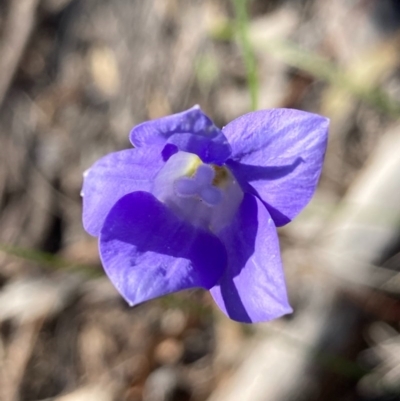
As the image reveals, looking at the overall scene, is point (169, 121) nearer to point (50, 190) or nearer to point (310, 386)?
point (310, 386)

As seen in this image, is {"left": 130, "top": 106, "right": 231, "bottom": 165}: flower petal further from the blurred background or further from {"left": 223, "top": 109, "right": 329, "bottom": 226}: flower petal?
the blurred background

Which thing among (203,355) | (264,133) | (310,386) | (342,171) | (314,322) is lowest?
(203,355)

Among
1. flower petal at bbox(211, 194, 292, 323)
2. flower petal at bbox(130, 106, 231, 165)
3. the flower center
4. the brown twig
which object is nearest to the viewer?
flower petal at bbox(130, 106, 231, 165)

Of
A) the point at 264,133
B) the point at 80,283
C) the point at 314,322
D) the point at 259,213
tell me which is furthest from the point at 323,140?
the point at 80,283

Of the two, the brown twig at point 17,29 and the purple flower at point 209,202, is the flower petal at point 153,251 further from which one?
the brown twig at point 17,29

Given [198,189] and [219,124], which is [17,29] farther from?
[198,189]

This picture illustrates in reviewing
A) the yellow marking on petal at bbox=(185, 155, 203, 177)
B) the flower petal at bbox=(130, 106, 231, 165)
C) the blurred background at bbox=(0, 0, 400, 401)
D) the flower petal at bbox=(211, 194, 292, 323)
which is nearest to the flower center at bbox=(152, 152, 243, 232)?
the yellow marking on petal at bbox=(185, 155, 203, 177)

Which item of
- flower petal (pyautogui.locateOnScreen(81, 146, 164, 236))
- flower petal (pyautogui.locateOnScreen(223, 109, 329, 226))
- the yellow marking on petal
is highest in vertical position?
flower petal (pyautogui.locateOnScreen(223, 109, 329, 226))

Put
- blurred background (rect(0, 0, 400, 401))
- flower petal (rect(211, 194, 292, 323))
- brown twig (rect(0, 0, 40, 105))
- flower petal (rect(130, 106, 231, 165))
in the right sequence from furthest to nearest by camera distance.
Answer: brown twig (rect(0, 0, 40, 105)) < blurred background (rect(0, 0, 400, 401)) < flower petal (rect(211, 194, 292, 323)) < flower petal (rect(130, 106, 231, 165))
